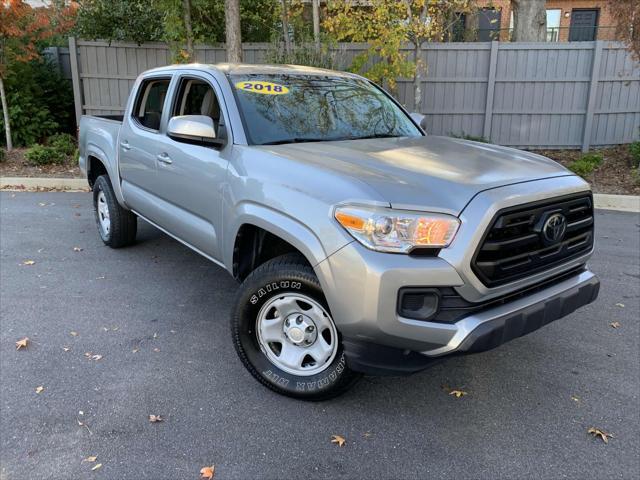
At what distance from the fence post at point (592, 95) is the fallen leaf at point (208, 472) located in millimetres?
11793

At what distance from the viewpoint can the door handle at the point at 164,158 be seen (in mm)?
4188

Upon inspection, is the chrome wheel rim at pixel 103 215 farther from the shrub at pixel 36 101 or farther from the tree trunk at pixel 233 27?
the shrub at pixel 36 101

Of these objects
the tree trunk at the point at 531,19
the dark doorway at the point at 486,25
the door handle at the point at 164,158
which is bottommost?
the door handle at the point at 164,158

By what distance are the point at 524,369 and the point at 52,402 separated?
2953 millimetres

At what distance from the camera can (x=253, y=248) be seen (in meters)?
3.49

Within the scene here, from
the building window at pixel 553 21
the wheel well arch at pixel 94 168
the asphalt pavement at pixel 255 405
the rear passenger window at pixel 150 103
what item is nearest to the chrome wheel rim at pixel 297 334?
the asphalt pavement at pixel 255 405

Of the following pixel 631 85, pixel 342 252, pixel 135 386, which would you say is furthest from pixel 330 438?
pixel 631 85

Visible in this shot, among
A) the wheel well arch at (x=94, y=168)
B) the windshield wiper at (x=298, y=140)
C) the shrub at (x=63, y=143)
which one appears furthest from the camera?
the shrub at (x=63, y=143)

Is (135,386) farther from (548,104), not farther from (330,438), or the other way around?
(548,104)

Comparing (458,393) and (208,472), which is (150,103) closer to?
(208,472)

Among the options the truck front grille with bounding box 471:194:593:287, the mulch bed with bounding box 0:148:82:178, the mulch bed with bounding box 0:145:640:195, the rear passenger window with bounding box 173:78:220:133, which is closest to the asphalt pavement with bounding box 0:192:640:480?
the truck front grille with bounding box 471:194:593:287

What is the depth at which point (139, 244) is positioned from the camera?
626 centimetres

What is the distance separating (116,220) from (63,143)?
6.72 metres

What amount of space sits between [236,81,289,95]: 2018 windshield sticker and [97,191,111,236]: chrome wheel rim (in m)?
2.81
